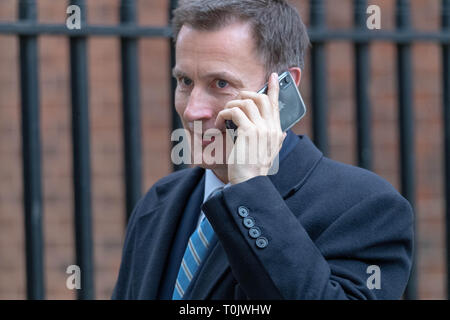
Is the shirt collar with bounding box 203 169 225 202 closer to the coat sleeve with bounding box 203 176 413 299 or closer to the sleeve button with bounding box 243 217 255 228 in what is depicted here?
the coat sleeve with bounding box 203 176 413 299

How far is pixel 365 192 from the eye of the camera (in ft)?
→ 6.59

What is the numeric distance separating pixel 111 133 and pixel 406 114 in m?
1.69

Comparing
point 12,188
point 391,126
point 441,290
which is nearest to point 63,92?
point 12,188

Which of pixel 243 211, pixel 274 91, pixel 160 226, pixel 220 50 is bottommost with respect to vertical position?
pixel 160 226

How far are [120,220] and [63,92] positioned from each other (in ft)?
2.53

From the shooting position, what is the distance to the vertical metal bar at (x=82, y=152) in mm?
3293

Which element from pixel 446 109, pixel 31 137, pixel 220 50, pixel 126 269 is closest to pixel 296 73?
pixel 220 50

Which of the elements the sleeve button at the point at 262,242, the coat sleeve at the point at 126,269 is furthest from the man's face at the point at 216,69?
the coat sleeve at the point at 126,269

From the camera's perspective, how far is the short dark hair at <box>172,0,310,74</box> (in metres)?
2.09

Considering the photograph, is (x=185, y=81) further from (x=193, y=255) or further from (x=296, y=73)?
(x=193, y=255)

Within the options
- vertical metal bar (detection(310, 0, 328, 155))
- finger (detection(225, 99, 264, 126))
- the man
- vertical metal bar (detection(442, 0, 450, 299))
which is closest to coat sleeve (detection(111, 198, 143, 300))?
the man

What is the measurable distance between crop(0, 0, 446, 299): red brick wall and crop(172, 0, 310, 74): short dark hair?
2.23m

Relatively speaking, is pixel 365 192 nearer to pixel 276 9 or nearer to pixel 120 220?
pixel 276 9

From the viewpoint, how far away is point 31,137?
3273 mm
